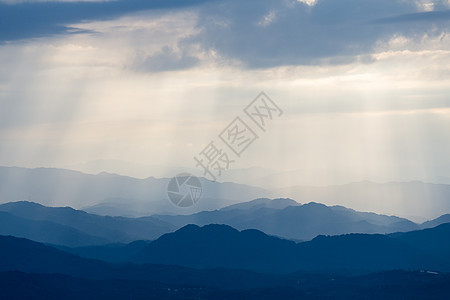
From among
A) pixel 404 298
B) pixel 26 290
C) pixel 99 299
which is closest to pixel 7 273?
pixel 26 290

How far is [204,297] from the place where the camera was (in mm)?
199500

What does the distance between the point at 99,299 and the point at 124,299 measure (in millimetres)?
7116

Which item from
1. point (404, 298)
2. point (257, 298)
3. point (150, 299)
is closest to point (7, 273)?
point (150, 299)

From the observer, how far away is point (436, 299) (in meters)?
194

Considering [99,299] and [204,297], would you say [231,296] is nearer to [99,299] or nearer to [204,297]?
[204,297]

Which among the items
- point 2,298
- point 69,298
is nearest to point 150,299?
point 69,298

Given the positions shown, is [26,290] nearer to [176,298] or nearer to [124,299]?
[124,299]

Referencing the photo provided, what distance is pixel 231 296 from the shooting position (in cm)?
19938

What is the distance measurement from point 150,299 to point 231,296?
76.0 ft

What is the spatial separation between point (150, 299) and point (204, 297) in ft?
50.7

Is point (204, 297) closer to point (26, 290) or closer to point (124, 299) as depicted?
point (124, 299)

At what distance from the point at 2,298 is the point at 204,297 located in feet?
183

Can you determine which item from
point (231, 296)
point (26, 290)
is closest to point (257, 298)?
point (231, 296)

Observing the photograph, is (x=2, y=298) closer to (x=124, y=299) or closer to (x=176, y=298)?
(x=124, y=299)
